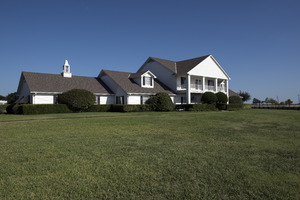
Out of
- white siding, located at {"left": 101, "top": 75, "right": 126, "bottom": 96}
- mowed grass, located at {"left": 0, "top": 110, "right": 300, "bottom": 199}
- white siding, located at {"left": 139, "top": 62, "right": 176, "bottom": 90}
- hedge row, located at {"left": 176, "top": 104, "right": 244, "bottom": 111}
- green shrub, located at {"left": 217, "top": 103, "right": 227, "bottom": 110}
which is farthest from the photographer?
white siding, located at {"left": 139, "top": 62, "right": 176, "bottom": 90}

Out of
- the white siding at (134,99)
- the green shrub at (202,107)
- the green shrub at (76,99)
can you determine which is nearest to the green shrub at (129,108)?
the white siding at (134,99)

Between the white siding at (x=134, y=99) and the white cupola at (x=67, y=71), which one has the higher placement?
the white cupola at (x=67, y=71)

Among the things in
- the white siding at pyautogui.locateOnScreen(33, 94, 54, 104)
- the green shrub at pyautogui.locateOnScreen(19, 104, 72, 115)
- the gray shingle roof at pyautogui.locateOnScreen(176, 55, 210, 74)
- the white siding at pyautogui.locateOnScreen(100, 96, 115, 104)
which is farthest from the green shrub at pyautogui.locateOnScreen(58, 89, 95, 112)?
the gray shingle roof at pyautogui.locateOnScreen(176, 55, 210, 74)

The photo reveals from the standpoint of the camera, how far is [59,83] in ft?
91.5

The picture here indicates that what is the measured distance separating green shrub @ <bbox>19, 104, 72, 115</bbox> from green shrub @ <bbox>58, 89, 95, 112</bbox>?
81cm

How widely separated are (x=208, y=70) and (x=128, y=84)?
47.6ft

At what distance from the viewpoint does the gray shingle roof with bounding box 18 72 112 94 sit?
25.5 m

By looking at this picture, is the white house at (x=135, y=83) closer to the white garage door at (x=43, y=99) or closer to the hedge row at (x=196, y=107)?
the white garage door at (x=43, y=99)

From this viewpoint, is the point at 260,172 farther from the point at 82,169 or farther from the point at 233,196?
the point at 82,169

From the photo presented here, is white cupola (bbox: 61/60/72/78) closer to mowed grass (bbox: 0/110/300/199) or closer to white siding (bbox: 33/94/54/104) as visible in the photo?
white siding (bbox: 33/94/54/104)

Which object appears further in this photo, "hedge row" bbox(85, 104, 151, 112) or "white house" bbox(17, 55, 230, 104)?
"white house" bbox(17, 55, 230, 104)

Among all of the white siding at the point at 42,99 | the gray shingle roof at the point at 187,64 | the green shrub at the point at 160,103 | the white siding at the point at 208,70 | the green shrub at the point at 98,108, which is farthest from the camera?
the white siding at the point at 208,70

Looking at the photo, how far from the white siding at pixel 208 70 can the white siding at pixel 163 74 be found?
136 inches

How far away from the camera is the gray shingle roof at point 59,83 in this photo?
2547 centimetres
